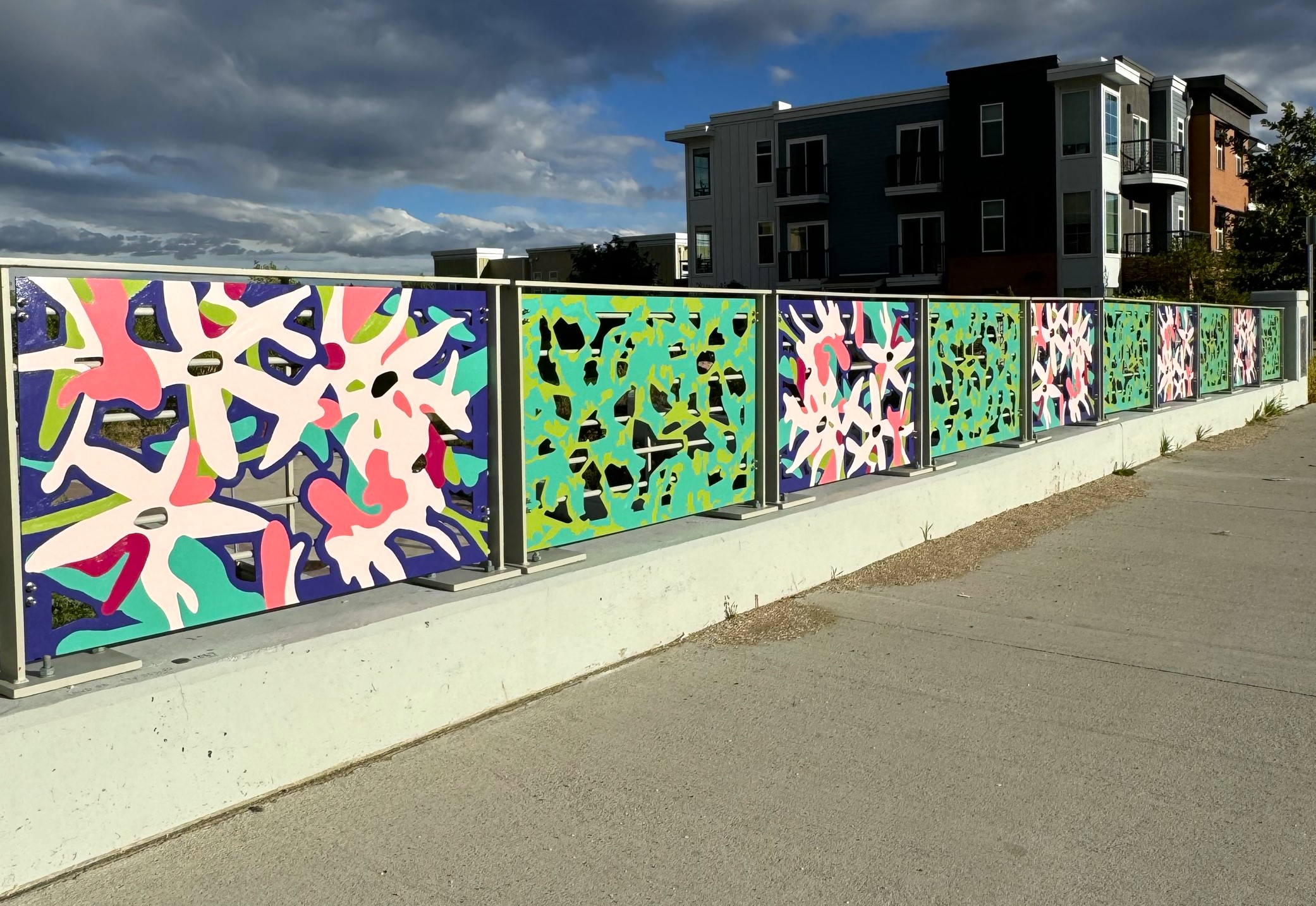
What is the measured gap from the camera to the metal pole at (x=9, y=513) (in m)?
4.02

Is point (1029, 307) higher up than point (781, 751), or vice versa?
point (1029, 307)

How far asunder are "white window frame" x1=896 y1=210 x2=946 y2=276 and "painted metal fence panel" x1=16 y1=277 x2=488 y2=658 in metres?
36.3

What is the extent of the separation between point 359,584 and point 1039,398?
8.86 meters

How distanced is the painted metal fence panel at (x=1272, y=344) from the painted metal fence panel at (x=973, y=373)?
44.7 feet

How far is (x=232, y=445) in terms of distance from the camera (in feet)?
15.7

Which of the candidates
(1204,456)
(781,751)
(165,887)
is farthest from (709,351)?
(1204,456)

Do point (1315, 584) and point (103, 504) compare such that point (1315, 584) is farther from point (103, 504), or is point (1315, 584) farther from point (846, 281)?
point (846, 281)

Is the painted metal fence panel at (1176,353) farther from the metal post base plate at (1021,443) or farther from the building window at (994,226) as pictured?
the building window at (994,226)

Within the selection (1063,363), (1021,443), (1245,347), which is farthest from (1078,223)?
(1021,443)

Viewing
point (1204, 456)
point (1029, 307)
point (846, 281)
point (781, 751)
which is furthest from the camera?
point (846, 281)

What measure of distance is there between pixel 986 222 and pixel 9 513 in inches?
1494

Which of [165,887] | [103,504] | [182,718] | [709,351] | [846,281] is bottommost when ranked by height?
[165,887]

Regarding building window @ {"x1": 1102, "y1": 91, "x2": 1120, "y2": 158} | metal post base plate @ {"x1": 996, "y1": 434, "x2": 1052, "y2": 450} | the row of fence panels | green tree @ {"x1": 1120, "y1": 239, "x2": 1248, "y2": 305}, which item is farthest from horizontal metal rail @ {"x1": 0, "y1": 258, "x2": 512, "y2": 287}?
building window @ {"x1": 1102, "y1": 91, "x2": 1120, "y2": 158}

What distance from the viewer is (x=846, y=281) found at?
42.1 meters
